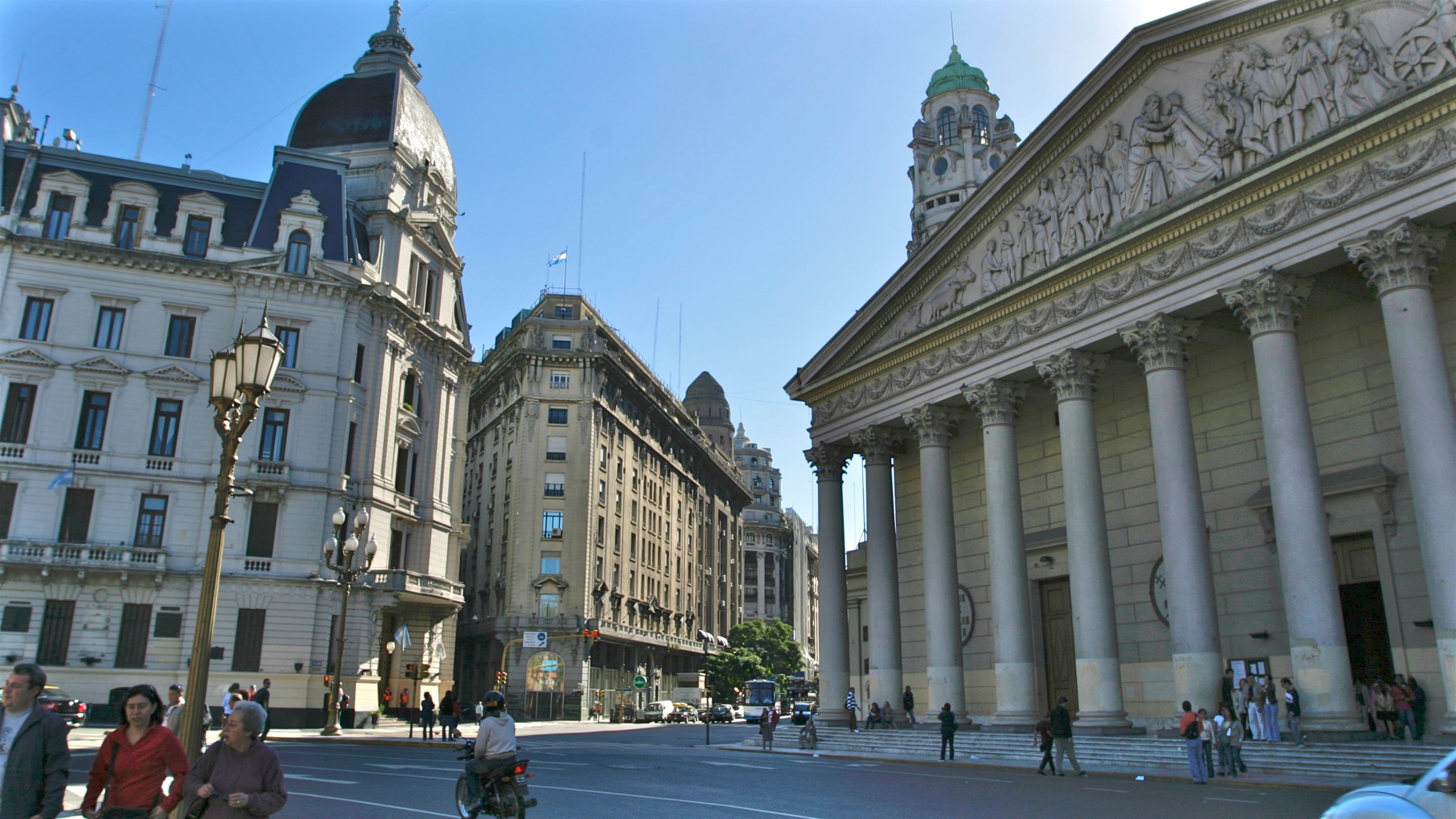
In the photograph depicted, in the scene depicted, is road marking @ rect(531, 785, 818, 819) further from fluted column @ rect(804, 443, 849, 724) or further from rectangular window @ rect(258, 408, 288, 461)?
rectangular window @ rect(258, 408, 288, 461)

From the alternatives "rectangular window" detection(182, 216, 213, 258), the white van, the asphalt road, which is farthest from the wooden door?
the white van

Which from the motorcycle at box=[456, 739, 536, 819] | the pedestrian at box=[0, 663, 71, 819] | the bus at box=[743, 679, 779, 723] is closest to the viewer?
the pedestrian at box=[0, 663, 71, 819]

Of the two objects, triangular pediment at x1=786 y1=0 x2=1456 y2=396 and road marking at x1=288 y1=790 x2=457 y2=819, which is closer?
road marking at x1=288 y1=790 x2=457 y2=819

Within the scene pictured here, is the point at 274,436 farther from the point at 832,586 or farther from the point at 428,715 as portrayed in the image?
the point at 832,586

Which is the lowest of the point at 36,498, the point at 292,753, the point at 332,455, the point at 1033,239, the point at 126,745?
the point at 292,753

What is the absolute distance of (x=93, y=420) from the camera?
39.1m

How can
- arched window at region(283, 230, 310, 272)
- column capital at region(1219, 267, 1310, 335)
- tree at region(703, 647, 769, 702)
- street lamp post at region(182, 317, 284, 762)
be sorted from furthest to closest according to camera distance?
tree at region(703, 647, 769, 702) → arched window at region(283, 230, 310, 272) → column capital at region(1219, 267, 1310, 335) → street lamp post at region(182, 317, 284, 762)

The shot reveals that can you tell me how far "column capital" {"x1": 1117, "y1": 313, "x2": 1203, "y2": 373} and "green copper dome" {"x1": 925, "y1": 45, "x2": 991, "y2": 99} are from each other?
195 feet

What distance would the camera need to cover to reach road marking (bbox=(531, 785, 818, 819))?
1271 cm

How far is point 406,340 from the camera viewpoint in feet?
154

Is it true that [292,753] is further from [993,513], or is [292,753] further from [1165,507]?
[1165,507]

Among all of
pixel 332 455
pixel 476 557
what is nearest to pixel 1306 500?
pixel 332 455

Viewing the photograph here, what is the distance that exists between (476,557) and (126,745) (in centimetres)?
6662

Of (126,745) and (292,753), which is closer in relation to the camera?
(126,745)
